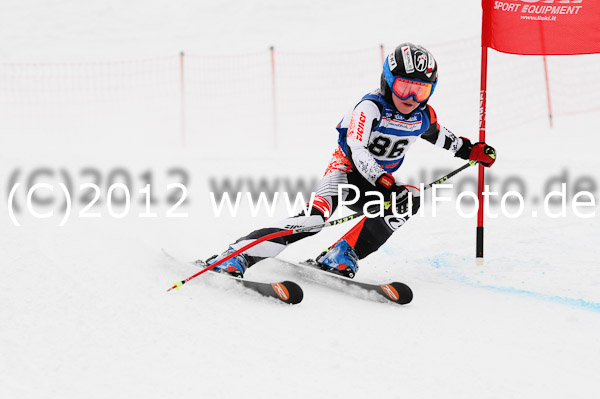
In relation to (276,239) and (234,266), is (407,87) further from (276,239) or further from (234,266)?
(234,266)

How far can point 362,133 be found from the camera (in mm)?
4180

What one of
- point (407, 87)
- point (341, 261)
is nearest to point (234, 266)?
point (341, 261)

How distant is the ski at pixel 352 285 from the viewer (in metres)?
4.09

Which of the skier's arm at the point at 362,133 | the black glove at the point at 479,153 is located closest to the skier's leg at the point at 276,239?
the skier's arm at the point at 362,133

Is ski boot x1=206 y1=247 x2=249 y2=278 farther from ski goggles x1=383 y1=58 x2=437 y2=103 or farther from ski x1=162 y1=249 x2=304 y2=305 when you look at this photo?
ski goggles x1=383 y1=58 x2=437 y2=103

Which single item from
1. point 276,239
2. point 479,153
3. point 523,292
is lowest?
point 523,292

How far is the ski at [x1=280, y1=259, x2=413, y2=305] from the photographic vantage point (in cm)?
409

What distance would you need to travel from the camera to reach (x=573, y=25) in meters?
5.32

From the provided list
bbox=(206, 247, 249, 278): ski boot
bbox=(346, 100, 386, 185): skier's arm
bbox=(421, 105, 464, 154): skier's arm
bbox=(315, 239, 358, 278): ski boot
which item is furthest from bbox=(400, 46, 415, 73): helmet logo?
bbox=(206, 247, 249, 278): ski boot

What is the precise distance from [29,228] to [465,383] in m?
3.87

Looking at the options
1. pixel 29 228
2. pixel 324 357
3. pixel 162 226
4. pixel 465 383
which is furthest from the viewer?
pixel 162 226

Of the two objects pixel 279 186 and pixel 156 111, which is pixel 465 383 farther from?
pixel 156 111

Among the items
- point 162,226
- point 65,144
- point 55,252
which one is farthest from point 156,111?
point 55,252

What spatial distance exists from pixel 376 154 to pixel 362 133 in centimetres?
28
